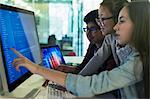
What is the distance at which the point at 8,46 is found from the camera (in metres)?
1.07

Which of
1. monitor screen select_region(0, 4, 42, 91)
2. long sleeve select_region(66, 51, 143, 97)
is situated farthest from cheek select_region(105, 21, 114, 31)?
long sleeve select_region(66, 51, 143, 97)

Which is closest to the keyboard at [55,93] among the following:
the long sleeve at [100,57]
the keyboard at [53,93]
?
the keyboard at [53,93]

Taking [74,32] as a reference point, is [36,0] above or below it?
above

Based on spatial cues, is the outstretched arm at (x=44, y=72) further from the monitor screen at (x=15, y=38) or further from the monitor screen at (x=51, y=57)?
the monitor screen at (x=51, y=57)

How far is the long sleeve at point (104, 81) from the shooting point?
1.02 m

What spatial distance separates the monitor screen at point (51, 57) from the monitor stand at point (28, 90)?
0.20 meters

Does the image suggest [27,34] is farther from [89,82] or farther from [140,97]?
[140,97]

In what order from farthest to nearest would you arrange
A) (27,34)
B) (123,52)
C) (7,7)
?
(27,34) → (123,52) → (7,7)

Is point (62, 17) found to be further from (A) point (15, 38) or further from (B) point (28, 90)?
(A) point (15, 38)

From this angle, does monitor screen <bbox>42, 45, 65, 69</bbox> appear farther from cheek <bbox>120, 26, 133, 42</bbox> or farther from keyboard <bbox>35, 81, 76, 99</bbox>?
cheek <bbox>120, 26, 133, 42</bbox>

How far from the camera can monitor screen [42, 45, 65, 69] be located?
182 cm

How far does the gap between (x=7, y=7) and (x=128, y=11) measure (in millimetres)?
Answer: 503

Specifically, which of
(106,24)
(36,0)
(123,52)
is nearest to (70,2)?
(36,0)

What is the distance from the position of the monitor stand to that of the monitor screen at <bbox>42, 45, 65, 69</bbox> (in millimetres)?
199
